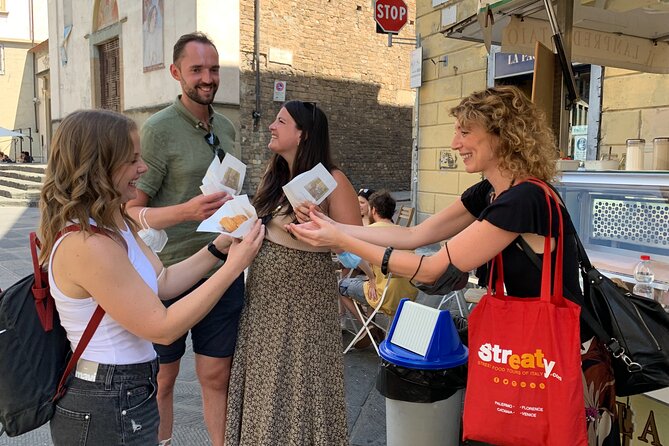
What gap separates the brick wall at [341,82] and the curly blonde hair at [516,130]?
36.9ft

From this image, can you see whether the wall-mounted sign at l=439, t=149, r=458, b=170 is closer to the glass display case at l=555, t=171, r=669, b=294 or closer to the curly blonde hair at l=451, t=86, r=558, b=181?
the glass display case at l=555, t=171, r=669, b=294

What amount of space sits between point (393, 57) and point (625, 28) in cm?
1268

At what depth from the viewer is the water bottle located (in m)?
2.55

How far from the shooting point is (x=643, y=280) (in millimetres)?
2611

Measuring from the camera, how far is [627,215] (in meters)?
3.13

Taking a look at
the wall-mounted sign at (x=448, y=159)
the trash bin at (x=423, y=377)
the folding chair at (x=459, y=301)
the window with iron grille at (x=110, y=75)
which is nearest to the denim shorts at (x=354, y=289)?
the folding chair at (x=459, y=301)

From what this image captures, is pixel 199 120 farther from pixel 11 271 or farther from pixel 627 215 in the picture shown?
pixel 11 271

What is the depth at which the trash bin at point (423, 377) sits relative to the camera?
2.41m

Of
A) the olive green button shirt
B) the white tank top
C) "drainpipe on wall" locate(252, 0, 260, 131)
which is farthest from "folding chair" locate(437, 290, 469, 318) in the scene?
"drainpipe on wall" locate(252, 0, 260, 131)

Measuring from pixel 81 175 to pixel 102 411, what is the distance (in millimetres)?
683

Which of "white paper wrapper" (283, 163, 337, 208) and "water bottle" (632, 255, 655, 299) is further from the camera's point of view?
"water bottle" (632, 255, 655, 299)

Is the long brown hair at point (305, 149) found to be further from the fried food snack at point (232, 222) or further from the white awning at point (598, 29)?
the white awning at point (598, 29)

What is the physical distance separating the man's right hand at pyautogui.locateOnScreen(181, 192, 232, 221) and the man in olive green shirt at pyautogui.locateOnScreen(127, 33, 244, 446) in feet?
0.27

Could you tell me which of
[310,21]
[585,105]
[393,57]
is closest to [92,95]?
[310,21]
